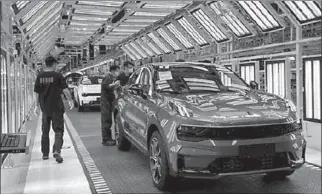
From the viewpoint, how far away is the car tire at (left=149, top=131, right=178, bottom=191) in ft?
13.5

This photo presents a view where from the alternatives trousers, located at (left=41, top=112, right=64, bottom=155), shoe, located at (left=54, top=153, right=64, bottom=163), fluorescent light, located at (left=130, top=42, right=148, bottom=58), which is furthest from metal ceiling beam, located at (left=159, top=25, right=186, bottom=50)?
shoe, located at (left=54, top=153, right=64, bottom=163)

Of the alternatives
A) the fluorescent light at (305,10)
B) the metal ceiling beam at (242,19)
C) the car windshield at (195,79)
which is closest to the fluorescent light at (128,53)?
the metal ceiling beam at (242,19)

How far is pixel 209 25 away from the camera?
11898 millimetres

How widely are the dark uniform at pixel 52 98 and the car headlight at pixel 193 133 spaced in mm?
2708

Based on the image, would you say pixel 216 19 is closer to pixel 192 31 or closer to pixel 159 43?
pixel 192 31

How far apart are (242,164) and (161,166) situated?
896mm

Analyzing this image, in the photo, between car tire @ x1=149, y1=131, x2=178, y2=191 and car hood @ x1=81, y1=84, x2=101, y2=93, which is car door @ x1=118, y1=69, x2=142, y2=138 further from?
car hood @ x1=81, y1=84, x2=101, y2=93

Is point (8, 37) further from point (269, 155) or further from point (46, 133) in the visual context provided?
point (269, 155)

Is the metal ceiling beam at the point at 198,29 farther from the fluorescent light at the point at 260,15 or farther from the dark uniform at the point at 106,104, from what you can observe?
the dark uniform at the point at 106,104

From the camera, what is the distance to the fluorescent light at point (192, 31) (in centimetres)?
1308

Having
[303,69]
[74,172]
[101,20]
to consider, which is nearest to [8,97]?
[74,172]

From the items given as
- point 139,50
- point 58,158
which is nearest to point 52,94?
point 58,158

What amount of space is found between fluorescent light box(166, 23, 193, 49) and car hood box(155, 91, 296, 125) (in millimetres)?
9775

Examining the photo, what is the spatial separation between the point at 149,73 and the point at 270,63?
4.22 metres
